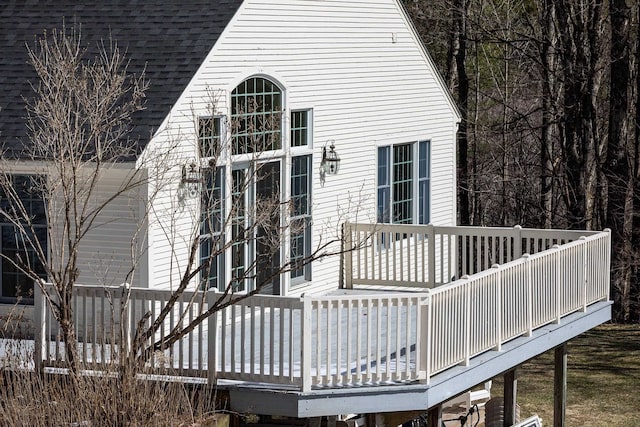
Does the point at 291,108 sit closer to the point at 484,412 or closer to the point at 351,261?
the point at 351,261

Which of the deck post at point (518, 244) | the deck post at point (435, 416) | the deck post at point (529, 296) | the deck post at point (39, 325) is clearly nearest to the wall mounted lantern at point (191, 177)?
the deck post at point (39, 325)

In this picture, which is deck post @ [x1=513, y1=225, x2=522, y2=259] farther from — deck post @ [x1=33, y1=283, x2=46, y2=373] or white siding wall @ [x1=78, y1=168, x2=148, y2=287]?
deck post @ [x1=33, y1=283, x2=46, y2=373]

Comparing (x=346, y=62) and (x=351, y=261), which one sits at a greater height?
(x=346, y=62)

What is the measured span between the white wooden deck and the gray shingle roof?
2.70 meters

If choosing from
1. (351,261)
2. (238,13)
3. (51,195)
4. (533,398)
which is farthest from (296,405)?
(533,398)

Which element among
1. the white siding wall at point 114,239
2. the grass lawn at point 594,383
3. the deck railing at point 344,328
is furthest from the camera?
the grass lawn at point 594,383

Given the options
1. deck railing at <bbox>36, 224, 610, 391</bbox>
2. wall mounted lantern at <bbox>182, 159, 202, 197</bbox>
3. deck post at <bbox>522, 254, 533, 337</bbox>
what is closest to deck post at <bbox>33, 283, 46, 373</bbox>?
deck railing at <bbox>36, 224, 610, 391</bbox>

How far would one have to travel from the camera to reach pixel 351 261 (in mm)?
21234

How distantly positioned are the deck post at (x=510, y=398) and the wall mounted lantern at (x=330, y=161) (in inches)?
170

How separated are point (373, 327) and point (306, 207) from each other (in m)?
3.27

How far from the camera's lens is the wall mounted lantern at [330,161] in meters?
20.3

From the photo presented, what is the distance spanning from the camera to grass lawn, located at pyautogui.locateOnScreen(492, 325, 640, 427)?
21562 millimetres

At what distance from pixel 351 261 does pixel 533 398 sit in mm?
4359

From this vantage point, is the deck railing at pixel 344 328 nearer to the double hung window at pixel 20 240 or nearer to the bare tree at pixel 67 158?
the bare tree at pixel 67 158
